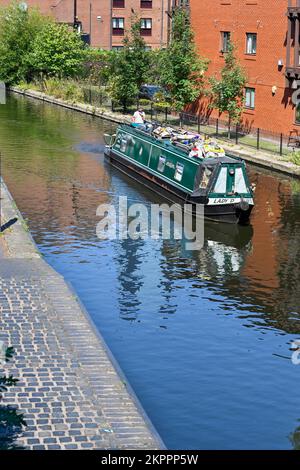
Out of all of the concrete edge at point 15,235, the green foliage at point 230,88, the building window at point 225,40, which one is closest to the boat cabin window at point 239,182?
the concrete edge at point 15,235

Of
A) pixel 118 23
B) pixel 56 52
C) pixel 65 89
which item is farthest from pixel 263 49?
pixel 118 23

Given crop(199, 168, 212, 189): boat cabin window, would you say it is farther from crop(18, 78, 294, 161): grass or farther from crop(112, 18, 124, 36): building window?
crop(112, 18, 124, 36): building window

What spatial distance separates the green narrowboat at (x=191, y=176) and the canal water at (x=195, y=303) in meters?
0.62

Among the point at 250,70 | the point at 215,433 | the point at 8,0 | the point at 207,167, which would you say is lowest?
the point at 215,433

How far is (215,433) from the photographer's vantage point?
13172mm

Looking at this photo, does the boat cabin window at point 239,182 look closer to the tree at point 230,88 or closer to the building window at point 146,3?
the tree at point 230,88

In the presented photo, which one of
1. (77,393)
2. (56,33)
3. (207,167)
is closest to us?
(77,393)

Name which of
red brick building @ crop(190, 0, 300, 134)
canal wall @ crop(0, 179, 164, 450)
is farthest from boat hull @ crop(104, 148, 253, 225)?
red brick building @ crop(190, 0, 300, 134)

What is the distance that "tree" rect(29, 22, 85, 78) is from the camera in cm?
6256

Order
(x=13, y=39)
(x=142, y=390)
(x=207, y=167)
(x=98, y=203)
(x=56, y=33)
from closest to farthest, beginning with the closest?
1. (x=142, y=390)
2. (x=207, y=167)
3. (x=98, y=203)
4. (x=56, y=33)
5. (x=13, y=39)

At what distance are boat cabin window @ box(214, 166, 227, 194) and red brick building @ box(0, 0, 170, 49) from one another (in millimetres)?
61025
